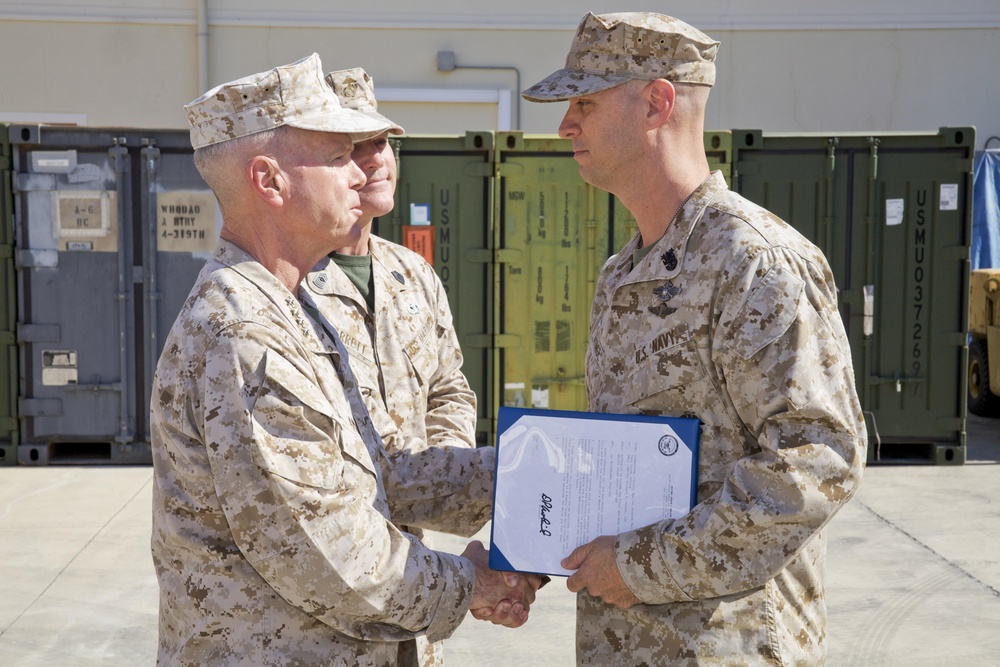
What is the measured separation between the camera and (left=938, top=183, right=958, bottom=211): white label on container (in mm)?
7102

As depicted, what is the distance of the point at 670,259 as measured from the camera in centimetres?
222

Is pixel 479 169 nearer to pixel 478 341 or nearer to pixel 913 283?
pixel 478 341

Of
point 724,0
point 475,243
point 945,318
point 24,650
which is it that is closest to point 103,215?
point 475,243

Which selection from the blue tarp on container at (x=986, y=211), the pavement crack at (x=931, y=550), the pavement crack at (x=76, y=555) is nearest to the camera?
the pavement crack at (x=76, y=555)

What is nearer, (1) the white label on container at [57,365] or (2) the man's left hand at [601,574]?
(2) the man's left hand at [601,574]

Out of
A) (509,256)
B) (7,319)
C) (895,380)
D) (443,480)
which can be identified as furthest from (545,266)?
(443,480)

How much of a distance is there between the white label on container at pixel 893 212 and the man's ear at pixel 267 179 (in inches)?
232

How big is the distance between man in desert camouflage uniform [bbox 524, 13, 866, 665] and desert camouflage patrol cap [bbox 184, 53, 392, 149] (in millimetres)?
478

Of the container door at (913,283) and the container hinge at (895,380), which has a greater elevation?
the container door at (913,283)

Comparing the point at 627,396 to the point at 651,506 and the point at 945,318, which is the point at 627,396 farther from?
the point at 945,318

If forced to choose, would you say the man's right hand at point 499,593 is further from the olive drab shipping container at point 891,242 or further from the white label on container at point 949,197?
the white label on container at point 949,197

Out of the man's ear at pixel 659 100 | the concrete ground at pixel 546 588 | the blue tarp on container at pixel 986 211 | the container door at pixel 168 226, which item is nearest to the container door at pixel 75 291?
the container door at pixel 168 226

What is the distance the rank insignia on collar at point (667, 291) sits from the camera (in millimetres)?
2199

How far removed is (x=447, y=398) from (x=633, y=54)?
1146mm
